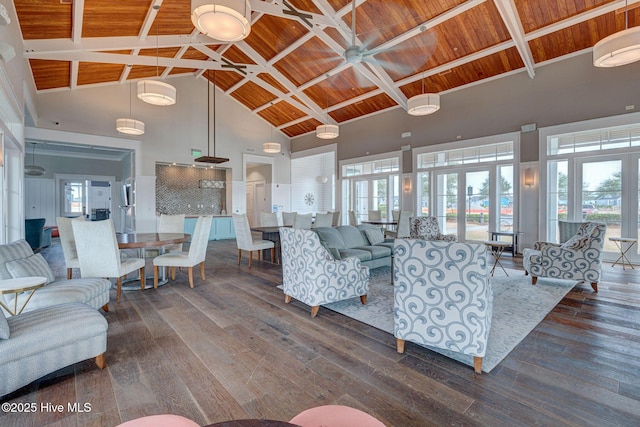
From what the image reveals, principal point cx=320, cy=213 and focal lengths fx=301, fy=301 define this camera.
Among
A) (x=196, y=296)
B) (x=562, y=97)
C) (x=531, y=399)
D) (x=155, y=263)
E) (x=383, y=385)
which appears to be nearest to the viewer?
(x=531, y=399)

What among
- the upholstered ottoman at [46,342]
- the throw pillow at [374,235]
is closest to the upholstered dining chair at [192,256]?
the upholstered ottoman at [46,342]

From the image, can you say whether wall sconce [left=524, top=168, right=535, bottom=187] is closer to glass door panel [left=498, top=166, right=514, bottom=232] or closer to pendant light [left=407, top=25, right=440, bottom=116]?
glass door panel [left=498, top=166, right=514, bottom=232]

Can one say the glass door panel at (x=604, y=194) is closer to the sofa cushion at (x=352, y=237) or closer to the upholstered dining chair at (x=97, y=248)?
the sofa cushion at (x=352, y=237)

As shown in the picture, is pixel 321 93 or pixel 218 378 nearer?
pixel 218 378

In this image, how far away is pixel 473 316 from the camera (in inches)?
84.2

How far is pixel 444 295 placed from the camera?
2205mm

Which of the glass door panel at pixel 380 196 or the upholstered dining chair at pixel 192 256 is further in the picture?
the glass door panel at pixel 380 196

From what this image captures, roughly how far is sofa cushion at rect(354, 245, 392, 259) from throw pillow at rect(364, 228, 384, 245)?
1.28 ft

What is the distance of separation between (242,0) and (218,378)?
11.2 ft

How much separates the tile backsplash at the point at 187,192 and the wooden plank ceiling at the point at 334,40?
3.00m

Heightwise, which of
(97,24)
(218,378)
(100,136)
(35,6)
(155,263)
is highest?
(97,24)

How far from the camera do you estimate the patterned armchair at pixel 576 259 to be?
3986mm

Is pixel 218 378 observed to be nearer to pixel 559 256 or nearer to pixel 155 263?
pixel 155 263

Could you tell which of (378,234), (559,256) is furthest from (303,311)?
(559,256)
